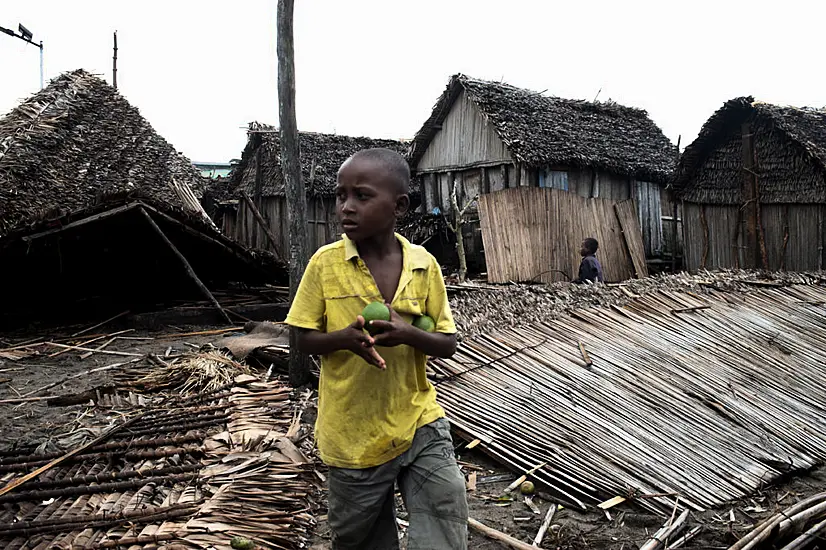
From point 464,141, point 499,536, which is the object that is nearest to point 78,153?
point 464,141

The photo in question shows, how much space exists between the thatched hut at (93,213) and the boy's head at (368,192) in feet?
20.5

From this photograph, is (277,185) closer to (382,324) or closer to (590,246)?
(590,246)

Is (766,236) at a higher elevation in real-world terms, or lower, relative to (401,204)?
higher

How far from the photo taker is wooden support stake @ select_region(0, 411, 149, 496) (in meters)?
3.26

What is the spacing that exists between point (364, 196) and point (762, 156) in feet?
39.5

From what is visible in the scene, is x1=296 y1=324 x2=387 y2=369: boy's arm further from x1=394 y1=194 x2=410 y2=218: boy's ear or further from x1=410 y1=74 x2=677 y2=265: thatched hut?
x1=410 y1=74 x2=677 y2=265: thatched hut

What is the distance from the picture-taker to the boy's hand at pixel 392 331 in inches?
73.9

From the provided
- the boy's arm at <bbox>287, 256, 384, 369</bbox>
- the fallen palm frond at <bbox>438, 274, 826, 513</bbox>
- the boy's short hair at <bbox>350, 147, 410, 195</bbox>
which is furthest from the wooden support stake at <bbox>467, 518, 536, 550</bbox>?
the boy's short hair at <bbox>350, 147, 410, 195</bbox>

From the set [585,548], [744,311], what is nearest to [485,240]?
[744,311]

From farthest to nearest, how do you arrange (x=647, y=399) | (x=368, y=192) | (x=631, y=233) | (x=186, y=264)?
(x=631, y=233)
(x=186, y=264)
(x=647, y=399)
(x=368, y=192)

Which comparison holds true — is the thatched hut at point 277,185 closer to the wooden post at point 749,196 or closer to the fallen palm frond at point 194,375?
the wooden post at point 749,196

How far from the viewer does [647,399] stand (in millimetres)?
4320

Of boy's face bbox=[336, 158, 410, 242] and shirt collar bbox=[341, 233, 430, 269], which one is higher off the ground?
boy's face bbox=[336, 158, 410, 242]

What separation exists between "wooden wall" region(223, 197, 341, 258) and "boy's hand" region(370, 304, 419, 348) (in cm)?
1575
